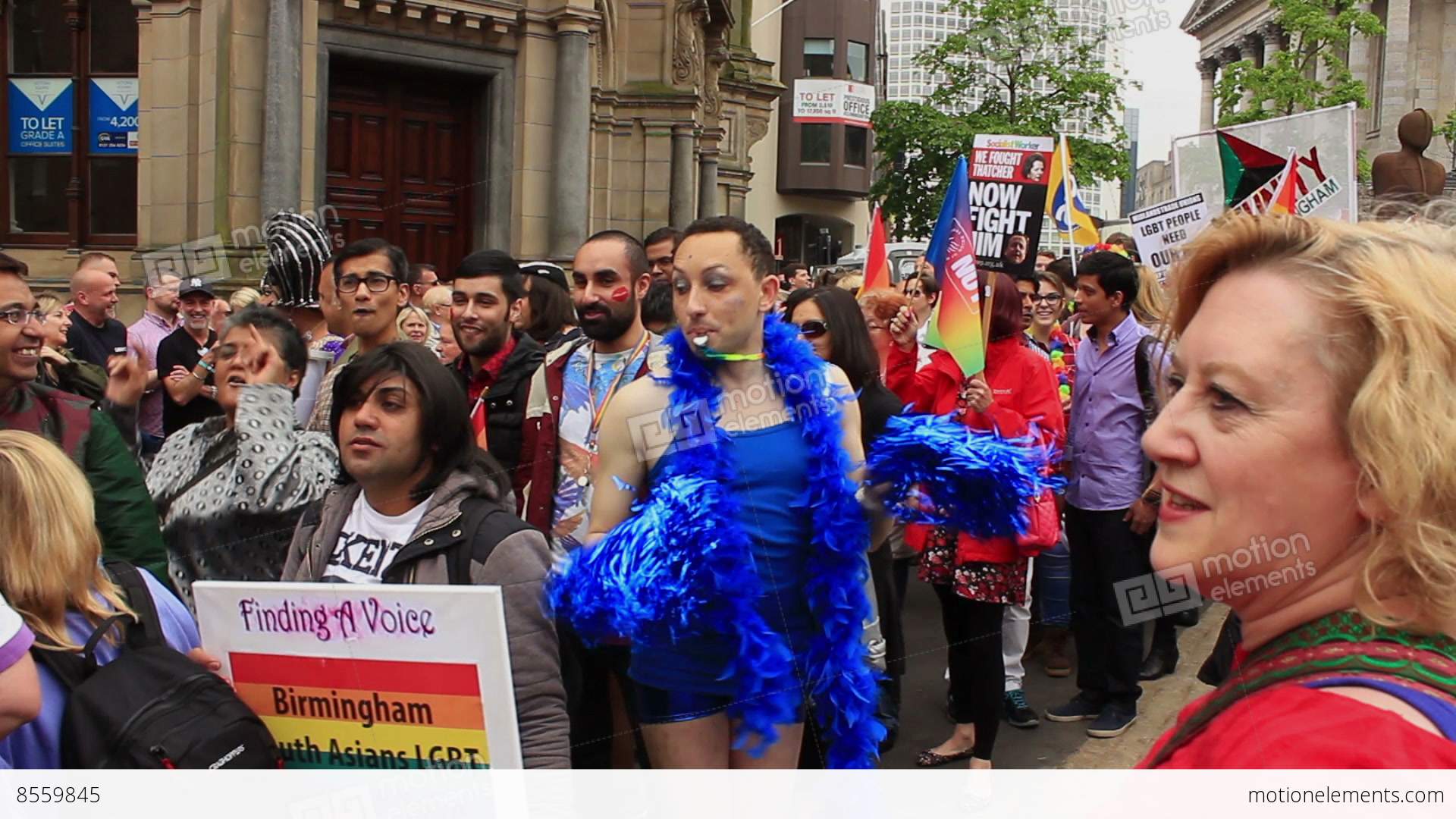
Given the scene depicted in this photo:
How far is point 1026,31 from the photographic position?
1315 inches

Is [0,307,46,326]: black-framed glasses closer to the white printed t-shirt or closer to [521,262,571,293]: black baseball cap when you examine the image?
the white printed t-shirt

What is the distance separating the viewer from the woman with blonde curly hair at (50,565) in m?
2.21

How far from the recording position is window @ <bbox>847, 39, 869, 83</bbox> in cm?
4731

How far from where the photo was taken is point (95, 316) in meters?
7.46

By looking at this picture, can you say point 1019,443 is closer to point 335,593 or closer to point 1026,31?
point 335,593

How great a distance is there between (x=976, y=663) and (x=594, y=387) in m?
1.79

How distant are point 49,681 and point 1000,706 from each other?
335 centimetres

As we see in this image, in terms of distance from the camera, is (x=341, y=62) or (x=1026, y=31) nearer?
(x=341, y=62)

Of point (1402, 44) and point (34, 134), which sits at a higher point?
point (1402, 44)

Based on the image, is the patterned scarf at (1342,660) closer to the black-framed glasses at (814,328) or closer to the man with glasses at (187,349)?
the black-framed glasses at (814,328)

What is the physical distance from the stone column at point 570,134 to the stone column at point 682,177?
2.40m

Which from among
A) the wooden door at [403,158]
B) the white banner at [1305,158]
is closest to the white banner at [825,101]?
the wooden door at [403,158]

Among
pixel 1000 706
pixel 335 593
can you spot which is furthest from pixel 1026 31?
pixel 335 593

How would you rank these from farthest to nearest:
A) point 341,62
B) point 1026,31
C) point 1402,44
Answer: point 1402,44 < point 1026,31 < point 341,62
